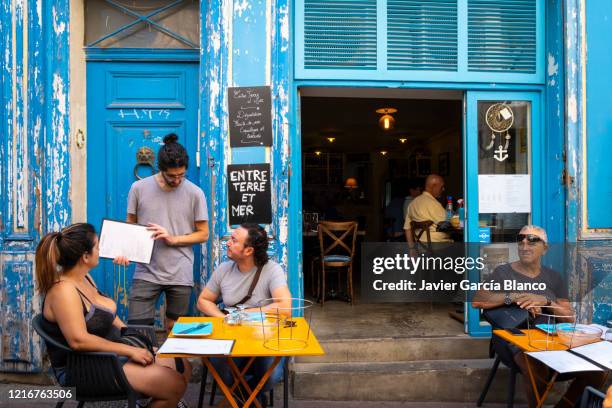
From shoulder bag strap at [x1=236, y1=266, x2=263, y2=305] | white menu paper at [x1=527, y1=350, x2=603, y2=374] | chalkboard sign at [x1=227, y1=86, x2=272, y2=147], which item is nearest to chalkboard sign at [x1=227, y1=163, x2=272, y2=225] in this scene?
chalkboard sign at [x1=227, y1=86, x2=272, y2=147]

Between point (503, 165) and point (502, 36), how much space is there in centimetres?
121

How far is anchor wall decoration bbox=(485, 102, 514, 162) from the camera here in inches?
203

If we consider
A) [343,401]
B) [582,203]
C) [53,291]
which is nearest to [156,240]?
[53,291]

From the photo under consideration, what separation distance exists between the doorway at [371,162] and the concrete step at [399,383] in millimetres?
723

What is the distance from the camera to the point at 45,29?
4.62 meters

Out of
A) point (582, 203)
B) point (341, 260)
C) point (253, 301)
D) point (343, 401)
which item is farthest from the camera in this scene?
point (341, 260)

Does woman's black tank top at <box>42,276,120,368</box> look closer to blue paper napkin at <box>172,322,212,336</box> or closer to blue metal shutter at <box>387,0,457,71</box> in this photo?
blue paper napkin at <box>172,322,212,336</box>

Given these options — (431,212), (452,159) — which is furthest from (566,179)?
(452,159)

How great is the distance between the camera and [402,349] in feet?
15.8

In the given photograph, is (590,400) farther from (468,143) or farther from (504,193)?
(468,143)

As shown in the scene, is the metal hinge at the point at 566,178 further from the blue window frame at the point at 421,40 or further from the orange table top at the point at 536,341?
the orange table top at the point at 536,341

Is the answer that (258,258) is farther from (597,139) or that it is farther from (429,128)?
(429,128)

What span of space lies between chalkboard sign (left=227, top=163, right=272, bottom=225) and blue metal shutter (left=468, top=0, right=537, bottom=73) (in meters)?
2.22

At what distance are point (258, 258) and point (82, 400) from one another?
1.32 metres
